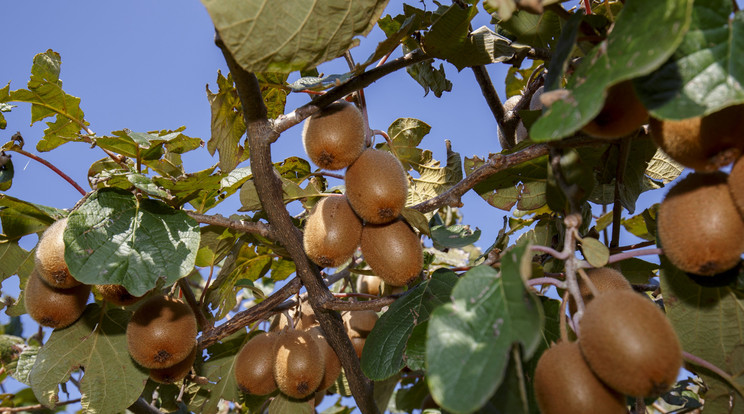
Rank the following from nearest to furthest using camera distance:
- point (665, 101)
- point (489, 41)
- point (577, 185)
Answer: point (665, 101), point (577, 185), point (489, 41)

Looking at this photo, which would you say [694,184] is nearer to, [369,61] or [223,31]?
[369,61]

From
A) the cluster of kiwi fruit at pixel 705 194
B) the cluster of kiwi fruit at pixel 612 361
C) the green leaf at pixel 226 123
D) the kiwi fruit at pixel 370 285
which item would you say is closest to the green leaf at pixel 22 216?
the green leaf at pixel 226 123

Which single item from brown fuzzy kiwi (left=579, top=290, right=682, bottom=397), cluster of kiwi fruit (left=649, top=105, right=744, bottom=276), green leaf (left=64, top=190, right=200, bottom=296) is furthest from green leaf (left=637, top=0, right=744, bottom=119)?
green leaf (left=64, top=190, right=200, bottom=296)

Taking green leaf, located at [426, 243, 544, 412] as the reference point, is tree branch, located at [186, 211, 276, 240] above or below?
above

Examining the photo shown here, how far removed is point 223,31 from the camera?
1.16 metres

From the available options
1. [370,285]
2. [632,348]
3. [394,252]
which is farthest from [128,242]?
[370,285]

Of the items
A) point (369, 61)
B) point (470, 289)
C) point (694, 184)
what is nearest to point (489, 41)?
point (369, 61)

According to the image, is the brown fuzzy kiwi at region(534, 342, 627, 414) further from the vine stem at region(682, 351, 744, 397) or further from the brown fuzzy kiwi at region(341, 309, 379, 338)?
the brown fuzzy kiwi at region(341, 309, 379, 338)

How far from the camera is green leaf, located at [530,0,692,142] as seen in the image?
86cm

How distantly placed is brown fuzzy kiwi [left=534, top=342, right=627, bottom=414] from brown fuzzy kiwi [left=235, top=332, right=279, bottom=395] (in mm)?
1226

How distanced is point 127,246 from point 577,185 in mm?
1272

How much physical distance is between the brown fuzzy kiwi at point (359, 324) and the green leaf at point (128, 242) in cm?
91

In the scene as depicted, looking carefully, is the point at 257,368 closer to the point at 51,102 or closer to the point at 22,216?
the point at 22,216

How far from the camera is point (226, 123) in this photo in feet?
6.20
